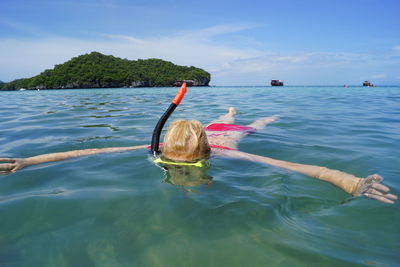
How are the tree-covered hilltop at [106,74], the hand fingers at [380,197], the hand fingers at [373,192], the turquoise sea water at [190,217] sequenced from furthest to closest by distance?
the tree-covered hilltop at [106,74], the hand fingers at [373,192], the hand fingers at [380,197], the turquoise sea water at [190,217]

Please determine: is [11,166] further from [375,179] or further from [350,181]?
[375,179]

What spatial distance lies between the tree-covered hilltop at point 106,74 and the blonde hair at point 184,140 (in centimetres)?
10117

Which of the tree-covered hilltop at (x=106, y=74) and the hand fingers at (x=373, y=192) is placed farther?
the tree-covered hilltop at (x=106, y=74)

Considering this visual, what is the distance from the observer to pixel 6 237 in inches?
66.7

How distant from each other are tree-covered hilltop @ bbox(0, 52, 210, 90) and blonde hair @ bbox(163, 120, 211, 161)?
101 m

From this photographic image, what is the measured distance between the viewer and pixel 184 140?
2.93 metres

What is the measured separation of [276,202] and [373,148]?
2.93 metres

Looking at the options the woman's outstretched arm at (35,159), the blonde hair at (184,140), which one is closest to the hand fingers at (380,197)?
the blonde hair at (184,140)

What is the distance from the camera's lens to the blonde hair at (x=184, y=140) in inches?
114

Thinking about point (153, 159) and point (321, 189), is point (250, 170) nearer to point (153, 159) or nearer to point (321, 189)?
point (321, 189)

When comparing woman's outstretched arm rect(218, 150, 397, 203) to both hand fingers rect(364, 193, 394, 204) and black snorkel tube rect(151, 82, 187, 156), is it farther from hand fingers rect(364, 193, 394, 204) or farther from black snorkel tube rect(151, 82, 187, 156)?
black snorkel tube rect(151, 82, 187, 156)

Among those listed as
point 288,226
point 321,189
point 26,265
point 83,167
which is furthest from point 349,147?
point 26,265

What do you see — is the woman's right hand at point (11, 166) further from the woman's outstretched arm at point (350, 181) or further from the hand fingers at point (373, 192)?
the hand fingers at point (373, 192)

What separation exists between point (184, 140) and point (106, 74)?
355ft
